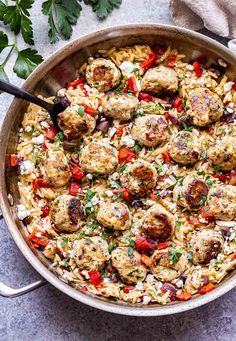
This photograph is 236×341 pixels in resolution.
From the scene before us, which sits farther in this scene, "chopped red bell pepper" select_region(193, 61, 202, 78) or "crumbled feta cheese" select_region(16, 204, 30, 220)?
"chopped red bell pepper" select_region(193, 61, 202, 78)

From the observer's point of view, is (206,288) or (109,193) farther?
(109,193)

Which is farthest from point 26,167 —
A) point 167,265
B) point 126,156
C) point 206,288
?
point 206,288

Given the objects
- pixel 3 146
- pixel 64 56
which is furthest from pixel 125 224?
pixel 64 56

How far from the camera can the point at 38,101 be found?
464cm

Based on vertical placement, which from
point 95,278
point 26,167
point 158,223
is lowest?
point 95,278

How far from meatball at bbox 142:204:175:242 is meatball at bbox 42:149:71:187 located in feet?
2.70

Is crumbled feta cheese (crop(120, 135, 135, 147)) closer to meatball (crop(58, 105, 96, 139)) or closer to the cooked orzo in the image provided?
the cooked orzo

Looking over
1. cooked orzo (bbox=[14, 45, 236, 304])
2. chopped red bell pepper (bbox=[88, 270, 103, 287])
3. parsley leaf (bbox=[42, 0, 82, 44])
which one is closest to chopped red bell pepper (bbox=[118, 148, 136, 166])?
cooked orzo (bbox=[14, 45, 236, 304])

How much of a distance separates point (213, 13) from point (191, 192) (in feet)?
5.87

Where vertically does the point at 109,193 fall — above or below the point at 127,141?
below

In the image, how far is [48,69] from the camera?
480cm

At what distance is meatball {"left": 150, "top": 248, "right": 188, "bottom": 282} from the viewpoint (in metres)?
4.62

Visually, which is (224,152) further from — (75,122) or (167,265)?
(75,122)

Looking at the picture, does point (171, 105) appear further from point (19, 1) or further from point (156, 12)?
point (19, 1)
